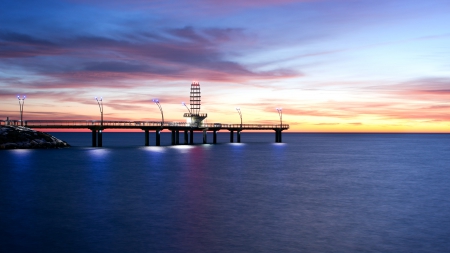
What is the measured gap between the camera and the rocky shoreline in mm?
86625

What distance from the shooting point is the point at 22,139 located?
3521 inches

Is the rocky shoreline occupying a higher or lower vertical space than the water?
higher

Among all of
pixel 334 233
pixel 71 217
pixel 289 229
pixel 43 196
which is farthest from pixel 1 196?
pixel 334 233

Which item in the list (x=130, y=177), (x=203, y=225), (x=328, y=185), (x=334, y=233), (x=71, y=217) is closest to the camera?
(x=334, y=233)

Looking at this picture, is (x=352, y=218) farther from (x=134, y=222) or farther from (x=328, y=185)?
(x=328, y=185)

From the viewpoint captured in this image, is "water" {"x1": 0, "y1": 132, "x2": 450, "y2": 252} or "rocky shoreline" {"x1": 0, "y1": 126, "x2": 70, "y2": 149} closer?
"water" {"x1": 0, "y1": 132, "x2": 450, "y2": 252}

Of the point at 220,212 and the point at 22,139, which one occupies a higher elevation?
the point at 22,139

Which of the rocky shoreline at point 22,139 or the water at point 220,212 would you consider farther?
the rocky shoreline at point 22,139

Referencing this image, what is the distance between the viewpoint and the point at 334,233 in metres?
21.6

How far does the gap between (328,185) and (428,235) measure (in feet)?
66.0

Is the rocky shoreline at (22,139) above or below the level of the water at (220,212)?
above

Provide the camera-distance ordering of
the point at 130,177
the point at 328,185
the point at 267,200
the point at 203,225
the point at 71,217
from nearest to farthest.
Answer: the point at 203,225
the point at 71,217
the point at 267,200
the point at 328,185
the point at 130,177

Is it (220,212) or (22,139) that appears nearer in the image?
(220,212)

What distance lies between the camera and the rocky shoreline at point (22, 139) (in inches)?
3410
